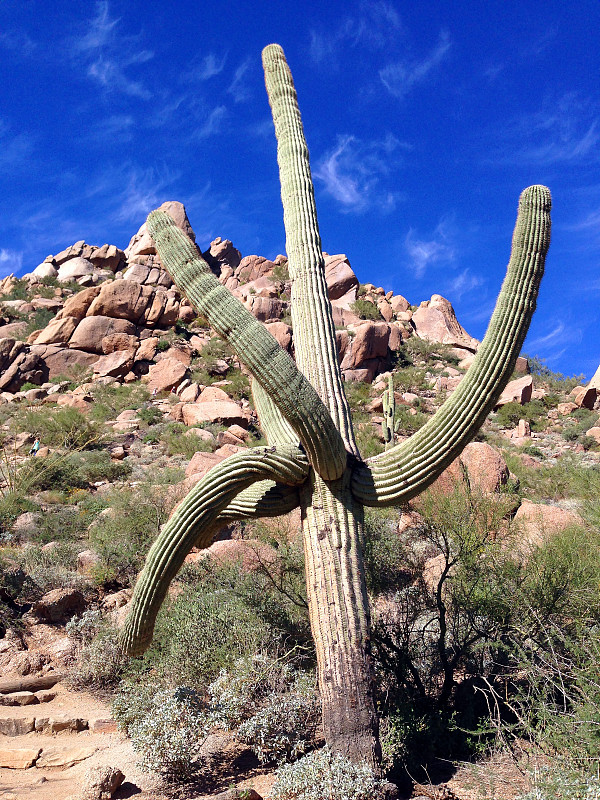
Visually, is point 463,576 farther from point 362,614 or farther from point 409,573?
point 362,614

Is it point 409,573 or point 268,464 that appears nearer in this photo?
point 268,464

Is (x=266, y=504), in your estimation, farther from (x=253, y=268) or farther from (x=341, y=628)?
→ (x=253, y=268)

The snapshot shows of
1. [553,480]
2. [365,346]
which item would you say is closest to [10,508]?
[553,480]

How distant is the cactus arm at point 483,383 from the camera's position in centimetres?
438

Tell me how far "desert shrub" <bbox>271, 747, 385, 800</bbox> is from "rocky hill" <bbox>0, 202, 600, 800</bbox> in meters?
0.59

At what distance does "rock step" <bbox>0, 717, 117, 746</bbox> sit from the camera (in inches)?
221

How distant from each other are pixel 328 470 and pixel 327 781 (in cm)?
190

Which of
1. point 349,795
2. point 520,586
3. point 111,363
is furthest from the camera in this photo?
point 111,363

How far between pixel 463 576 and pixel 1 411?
19335mm

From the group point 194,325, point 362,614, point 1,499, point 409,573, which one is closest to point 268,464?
point 362,614

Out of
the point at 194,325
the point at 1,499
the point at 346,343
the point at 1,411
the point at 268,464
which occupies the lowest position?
the point at 268,464

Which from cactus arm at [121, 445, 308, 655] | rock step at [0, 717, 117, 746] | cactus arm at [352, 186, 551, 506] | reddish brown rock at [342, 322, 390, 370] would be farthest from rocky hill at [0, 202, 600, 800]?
cactus arm at [352, 186, 551, 506]

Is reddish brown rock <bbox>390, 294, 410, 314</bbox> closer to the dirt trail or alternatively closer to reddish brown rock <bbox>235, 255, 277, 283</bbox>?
reddish brown rock <bbox>235, 255, 277, 283</bbox>

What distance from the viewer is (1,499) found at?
38.8ft
